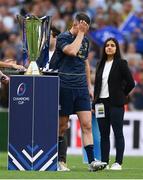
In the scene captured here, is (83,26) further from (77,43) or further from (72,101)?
(72,101)

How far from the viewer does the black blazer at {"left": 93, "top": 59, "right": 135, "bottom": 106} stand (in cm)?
1399

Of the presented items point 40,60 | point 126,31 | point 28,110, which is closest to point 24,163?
point 28,110

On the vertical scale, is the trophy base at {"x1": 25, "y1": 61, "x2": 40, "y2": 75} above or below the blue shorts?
above

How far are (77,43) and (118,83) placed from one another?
4.62ft

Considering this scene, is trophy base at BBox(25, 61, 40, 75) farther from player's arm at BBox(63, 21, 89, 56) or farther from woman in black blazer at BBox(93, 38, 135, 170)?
woman in black blazer at BBox(93, 38, 135, 170)

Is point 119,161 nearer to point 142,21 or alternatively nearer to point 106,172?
point 106,172

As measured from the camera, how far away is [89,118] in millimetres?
13344

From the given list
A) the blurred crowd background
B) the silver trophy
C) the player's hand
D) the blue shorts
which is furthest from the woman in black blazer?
the blurred crowd background

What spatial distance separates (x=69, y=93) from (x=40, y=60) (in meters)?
0.69

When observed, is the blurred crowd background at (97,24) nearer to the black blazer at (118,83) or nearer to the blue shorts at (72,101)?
the black blazer at (118,83)

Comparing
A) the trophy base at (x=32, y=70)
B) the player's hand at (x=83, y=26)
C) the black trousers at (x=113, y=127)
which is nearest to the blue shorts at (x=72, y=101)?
the trophy base at (x=32, y=70)

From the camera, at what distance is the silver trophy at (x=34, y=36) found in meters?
13.1

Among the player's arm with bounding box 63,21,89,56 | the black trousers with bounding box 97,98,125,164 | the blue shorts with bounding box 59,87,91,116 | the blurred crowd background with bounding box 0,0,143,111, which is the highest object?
the blurred crowd background with bounding box 0,0,143,111

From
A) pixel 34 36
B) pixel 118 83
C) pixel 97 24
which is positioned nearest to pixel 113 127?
pixel 118 83
